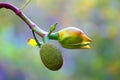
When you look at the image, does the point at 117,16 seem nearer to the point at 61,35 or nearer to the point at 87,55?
the point at 87,55

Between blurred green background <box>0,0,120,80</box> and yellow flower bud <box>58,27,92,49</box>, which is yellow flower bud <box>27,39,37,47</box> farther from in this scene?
blurred green background <box>0,0,120,80</box>

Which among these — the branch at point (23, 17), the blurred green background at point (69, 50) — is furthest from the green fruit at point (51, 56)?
the blurred green background at point (69, 50)

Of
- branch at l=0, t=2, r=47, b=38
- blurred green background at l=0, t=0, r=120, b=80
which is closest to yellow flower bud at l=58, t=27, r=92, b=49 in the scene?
branch at l=0, t=2, r=47, b=38

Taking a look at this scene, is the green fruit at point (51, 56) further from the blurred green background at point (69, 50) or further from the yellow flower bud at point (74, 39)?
the blurred green background at point (69, 50)

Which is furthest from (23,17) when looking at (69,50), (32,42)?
(69,50)

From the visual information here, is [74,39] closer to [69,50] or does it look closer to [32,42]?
[32,42]

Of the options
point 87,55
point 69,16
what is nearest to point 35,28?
point 87,55
